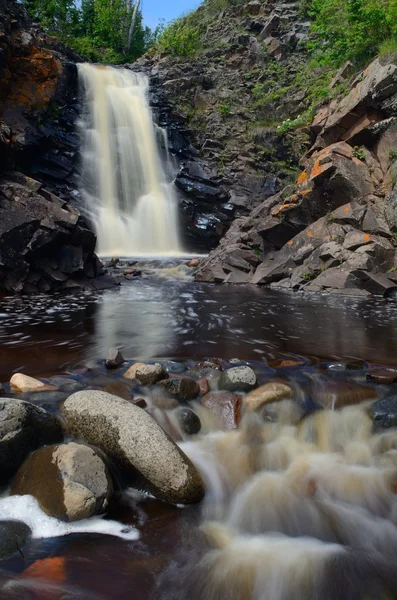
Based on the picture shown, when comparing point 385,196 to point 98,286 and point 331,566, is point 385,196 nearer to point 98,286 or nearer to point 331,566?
point 98,286

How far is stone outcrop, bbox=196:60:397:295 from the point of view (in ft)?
45.0

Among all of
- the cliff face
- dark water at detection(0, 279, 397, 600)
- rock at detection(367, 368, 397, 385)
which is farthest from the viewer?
the cliff face

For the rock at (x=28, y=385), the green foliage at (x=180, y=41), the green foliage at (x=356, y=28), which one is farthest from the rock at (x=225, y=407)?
the green foliage at (x=180, y=41)

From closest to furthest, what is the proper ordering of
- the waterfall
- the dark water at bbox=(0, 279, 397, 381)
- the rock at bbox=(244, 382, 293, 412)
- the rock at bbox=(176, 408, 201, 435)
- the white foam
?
the white foam → the rock at bbox=(176, 408, 201, 435) → the rock at bbox=(244, 382, 293, 412) → the dark water at bbox=(0, 279, 397, 381) → the waterfall

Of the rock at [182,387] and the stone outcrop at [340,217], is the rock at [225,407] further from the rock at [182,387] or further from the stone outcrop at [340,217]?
the stone outcrop at [340,217]

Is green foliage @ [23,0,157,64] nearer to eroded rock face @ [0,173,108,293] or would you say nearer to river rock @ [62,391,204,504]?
eroded rock face @ [0,173,108,293]

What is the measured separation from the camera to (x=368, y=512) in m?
3.53

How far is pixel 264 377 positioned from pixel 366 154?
13.6 meters

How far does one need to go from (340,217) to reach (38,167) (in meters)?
15.9

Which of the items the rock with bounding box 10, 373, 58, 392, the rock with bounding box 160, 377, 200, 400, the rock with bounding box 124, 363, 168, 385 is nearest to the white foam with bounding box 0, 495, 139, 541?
the rock with bounding box 10, 373, 58, 392

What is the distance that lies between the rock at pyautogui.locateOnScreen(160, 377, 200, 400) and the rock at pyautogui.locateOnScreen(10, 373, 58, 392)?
1.22 meters

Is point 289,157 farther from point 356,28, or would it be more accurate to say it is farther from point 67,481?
point 67,481

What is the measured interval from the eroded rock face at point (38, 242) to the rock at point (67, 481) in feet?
32.7

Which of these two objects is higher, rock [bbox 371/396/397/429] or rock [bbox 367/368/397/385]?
rock [bbox 367/368/397/385]
